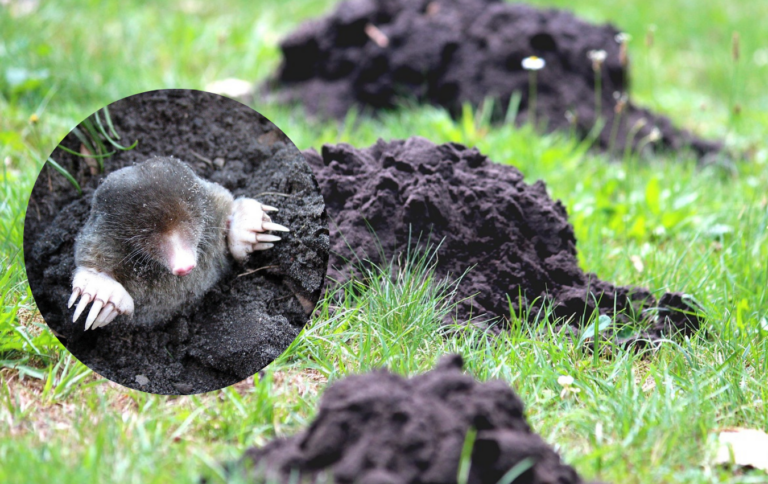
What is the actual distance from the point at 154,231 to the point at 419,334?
1.03m

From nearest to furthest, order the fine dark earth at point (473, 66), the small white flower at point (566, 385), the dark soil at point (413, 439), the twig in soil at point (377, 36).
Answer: the dark soil at point (413, 439) → the small white flower at point (566, 385) → the fine dark earth at point (473, 66) → the twig in soil at point (377, 36)

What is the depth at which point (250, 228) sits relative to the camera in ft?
8.38

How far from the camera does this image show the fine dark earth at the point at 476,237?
2986mm

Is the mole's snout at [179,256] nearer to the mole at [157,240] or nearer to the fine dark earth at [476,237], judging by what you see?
the mole at [157,240]

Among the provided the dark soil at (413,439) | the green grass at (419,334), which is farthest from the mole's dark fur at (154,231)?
the dark soil at (413,439)

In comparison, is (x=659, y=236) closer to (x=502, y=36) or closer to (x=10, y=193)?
(x=502, y=36)

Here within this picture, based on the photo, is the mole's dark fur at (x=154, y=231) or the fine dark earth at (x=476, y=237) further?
the fine dark earth at (x=476, y=237)

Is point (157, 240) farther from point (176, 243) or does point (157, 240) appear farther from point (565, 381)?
point (565, 381)

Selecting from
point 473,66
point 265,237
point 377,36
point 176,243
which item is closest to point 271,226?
point 265,237

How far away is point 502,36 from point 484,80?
44 centimetres

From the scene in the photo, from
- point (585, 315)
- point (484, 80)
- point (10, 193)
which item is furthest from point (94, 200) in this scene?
point (484, 80)

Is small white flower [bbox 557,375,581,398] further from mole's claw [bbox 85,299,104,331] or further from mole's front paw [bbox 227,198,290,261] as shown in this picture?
mole's claw [bbox 85,299,104,331]

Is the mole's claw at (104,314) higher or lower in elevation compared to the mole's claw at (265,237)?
lower

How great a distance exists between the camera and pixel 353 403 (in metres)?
1.90
